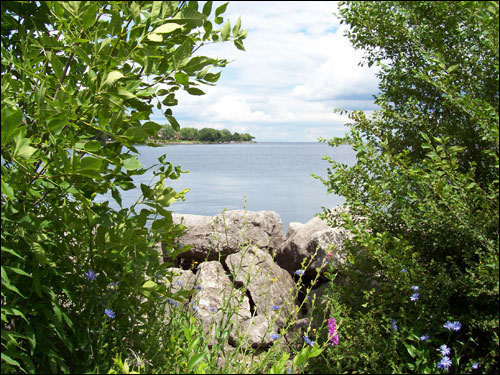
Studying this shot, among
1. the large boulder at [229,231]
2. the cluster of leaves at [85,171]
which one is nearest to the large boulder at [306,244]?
the large boulder at [229,231]

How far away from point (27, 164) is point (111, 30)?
71cm

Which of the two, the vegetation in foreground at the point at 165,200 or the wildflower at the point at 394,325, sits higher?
the vegetation in foreground at the point at 165,200

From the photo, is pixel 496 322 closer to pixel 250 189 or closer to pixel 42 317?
pixel 42 317

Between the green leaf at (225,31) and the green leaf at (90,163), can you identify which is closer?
the green leaf at (90,163)

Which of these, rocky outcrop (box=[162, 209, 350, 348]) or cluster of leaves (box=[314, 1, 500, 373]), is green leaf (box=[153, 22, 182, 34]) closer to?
cluster of leaves (box=[314, 1, 500, 373])

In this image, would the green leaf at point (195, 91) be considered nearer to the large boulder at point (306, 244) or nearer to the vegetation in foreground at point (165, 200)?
the vegetation in foreground at point (165, 200)

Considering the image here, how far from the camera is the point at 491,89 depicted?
3578 mm

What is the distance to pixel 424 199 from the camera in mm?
3258

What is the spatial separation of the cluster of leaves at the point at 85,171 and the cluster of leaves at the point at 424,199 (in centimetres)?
168

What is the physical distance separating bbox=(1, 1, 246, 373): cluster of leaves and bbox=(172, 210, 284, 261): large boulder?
3470 millimetres

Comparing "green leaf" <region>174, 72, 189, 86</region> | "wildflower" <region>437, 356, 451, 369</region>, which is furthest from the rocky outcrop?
"green leaf" <region>174, 72, 189, 86</region>

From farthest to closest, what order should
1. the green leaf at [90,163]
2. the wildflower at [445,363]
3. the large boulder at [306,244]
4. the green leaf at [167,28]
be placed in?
1. the large boulder at [306,244]
2. the wildflower at [445,363]
3. the green leaf at [167,28]
4. the green leaf at [90,163]

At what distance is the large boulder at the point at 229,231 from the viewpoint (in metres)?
6.03

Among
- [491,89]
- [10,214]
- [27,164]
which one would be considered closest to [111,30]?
[27,164]
